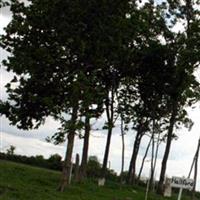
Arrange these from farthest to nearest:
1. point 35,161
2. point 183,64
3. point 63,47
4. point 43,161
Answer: point 43,161, point 35,161, point 183,64, point 63,47

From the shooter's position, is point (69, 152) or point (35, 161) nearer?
point (69, 152)

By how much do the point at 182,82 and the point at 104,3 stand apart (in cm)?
1995

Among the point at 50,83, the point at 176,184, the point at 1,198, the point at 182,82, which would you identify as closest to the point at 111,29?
the point at 50,83

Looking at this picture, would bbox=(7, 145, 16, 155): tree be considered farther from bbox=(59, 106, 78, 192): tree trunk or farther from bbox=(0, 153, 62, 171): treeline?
bbox=(59, 106, 78, 192): tree trunk

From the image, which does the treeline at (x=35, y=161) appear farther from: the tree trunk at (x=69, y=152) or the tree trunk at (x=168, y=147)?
the tree trunk at (x=69, y=152)

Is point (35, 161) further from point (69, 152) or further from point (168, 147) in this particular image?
point (69, 152)

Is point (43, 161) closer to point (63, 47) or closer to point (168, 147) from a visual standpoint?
point (168, 147)

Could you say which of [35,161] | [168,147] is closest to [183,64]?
[168,147]

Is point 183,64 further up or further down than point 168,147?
further up

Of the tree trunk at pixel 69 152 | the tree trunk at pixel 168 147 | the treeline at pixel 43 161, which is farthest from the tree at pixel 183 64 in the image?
the tree trunk at pixel 69 152

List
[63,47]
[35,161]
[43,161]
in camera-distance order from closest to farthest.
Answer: [63,47]
[35,161]
[43,161]

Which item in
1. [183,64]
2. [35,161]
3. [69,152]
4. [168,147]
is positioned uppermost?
[183,64]

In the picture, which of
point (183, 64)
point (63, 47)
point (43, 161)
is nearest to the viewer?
point (63, 47)

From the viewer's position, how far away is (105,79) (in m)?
52.0
